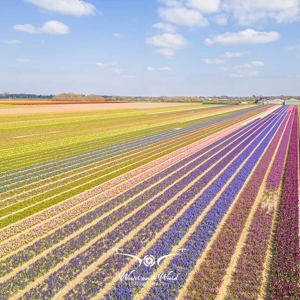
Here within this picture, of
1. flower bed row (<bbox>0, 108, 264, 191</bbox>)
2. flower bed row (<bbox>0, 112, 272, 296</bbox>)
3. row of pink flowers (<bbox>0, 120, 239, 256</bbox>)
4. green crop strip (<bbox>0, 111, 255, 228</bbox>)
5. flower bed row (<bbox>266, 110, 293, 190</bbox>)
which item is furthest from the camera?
flower bed row (<bbox>0, 108, 264, 191</bbox>)

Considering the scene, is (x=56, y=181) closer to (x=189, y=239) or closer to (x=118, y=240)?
(x=118, y=240)

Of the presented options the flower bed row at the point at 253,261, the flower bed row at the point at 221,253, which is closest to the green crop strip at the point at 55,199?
the flower bed row at the point at 221,253

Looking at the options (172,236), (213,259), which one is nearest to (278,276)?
(213,259)

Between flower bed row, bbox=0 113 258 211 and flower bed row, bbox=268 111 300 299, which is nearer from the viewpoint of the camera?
flower bed row, bbox=268 111 300 299

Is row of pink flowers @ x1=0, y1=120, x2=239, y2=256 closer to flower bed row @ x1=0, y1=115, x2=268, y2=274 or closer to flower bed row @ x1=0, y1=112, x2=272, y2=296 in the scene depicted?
flower bed row @ x1=0, y1=115, x2=268, y2=274

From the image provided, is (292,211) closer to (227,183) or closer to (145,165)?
(227,183)
